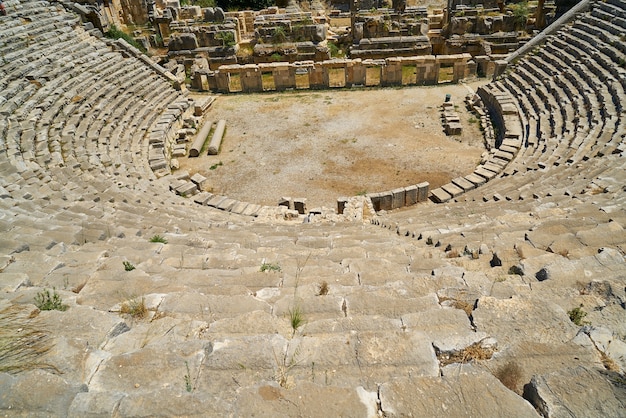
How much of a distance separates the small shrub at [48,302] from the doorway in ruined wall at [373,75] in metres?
18.0

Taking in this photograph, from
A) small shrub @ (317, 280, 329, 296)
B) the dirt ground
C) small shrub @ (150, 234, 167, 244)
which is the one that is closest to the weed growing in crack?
small shrub @ (317, 280, 329, 296)

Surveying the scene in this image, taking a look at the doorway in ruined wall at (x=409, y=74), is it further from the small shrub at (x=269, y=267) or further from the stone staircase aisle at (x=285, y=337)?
the small shrub at (x=269, y=267)

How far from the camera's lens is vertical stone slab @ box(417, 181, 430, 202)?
36.8 ft

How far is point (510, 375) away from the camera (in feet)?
9.00

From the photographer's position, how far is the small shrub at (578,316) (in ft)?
10.7

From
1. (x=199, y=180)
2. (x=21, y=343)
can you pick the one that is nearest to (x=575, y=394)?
(x=21, y=343)

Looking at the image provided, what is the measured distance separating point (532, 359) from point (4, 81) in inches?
620

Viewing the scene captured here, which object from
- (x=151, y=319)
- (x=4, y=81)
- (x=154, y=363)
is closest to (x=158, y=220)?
(x=151, y=319)

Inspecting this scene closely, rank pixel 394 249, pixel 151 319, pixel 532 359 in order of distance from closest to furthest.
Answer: pixel 532 359
pixel 151 319
pixel 394 249

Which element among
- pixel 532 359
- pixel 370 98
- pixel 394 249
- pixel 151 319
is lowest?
pixel 370 98

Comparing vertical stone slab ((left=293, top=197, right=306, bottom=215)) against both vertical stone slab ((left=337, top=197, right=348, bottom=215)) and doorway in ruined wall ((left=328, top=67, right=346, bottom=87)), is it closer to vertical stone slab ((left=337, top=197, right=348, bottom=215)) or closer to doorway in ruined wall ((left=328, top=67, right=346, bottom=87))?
vertical stone slab ((left=337, top=197, right=348, bottom=215))

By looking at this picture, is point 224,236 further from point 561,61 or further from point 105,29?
point 105,29

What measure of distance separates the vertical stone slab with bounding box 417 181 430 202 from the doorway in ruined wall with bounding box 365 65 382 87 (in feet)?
32.9

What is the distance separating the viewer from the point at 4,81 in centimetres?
1277
